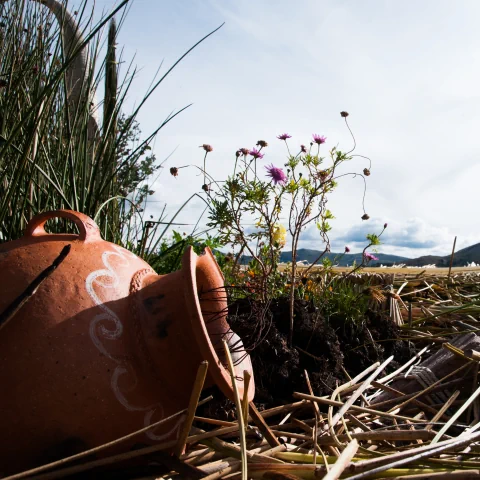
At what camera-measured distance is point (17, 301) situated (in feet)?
4.40

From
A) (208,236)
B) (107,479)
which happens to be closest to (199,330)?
(107,479)

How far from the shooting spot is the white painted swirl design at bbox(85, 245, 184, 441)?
1390 mm

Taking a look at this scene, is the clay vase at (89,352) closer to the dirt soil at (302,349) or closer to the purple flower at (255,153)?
the dirt soil at (302,349)

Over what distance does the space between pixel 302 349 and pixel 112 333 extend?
45.0 inches

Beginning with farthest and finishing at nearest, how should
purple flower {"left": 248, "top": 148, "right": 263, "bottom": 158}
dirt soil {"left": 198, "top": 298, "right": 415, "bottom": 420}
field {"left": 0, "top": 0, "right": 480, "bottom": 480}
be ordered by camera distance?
1. purple flower {"left": 248, "top": 148, "right": 263, "bottom": 158}
2. dirt soil {"left": 198, "top": 298, "right": 415, "bottom": 420}
3. field {"left": 0, "top": 0, "right": 480, "bottom": 480}

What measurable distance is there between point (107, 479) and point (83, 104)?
1.74 metres

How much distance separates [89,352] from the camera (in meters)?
1.37

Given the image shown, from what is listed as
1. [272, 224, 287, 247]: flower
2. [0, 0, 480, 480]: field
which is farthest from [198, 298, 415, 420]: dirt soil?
[272, 224, 287, 247]: flower

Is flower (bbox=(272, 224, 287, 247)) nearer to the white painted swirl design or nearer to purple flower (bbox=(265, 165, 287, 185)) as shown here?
purple flower (bbox=(265, 165, 287, 185))

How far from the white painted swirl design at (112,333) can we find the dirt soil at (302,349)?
52 centimetres

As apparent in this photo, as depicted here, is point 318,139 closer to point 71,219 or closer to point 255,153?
point 255,153

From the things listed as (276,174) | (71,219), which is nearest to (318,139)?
(276,174)

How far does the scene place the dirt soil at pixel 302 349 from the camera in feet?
6.86

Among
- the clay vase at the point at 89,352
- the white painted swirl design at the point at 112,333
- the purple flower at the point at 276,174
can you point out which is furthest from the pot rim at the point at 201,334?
the purple flower at the point at 276,174
